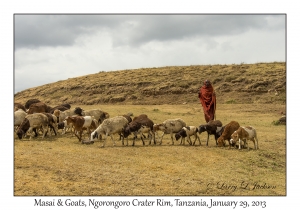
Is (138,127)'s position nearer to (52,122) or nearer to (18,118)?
(52,122)

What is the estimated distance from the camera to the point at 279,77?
4994 cm

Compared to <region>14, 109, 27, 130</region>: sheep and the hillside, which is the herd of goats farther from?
the hillside

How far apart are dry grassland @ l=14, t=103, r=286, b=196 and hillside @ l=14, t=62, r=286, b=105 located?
1229 inches

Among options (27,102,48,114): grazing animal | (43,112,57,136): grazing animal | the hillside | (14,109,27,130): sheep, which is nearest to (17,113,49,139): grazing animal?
(43,112,57,136): grazing animal

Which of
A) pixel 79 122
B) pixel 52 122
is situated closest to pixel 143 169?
pixel 79 122

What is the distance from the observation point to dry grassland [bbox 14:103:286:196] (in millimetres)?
9836

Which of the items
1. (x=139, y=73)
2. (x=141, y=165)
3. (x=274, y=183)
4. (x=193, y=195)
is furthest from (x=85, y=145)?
(x=139, y=73)

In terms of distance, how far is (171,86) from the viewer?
52531 mm

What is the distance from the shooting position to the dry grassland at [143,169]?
9.84m

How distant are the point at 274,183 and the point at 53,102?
45141 millimetres

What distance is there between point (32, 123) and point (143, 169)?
26.7ft

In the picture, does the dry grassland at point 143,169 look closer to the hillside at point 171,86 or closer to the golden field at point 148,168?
the golden field at point 148,168

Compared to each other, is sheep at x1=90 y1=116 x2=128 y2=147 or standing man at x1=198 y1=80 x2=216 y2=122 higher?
standing man at x1=198 y1=80 x2=216 y2=122
